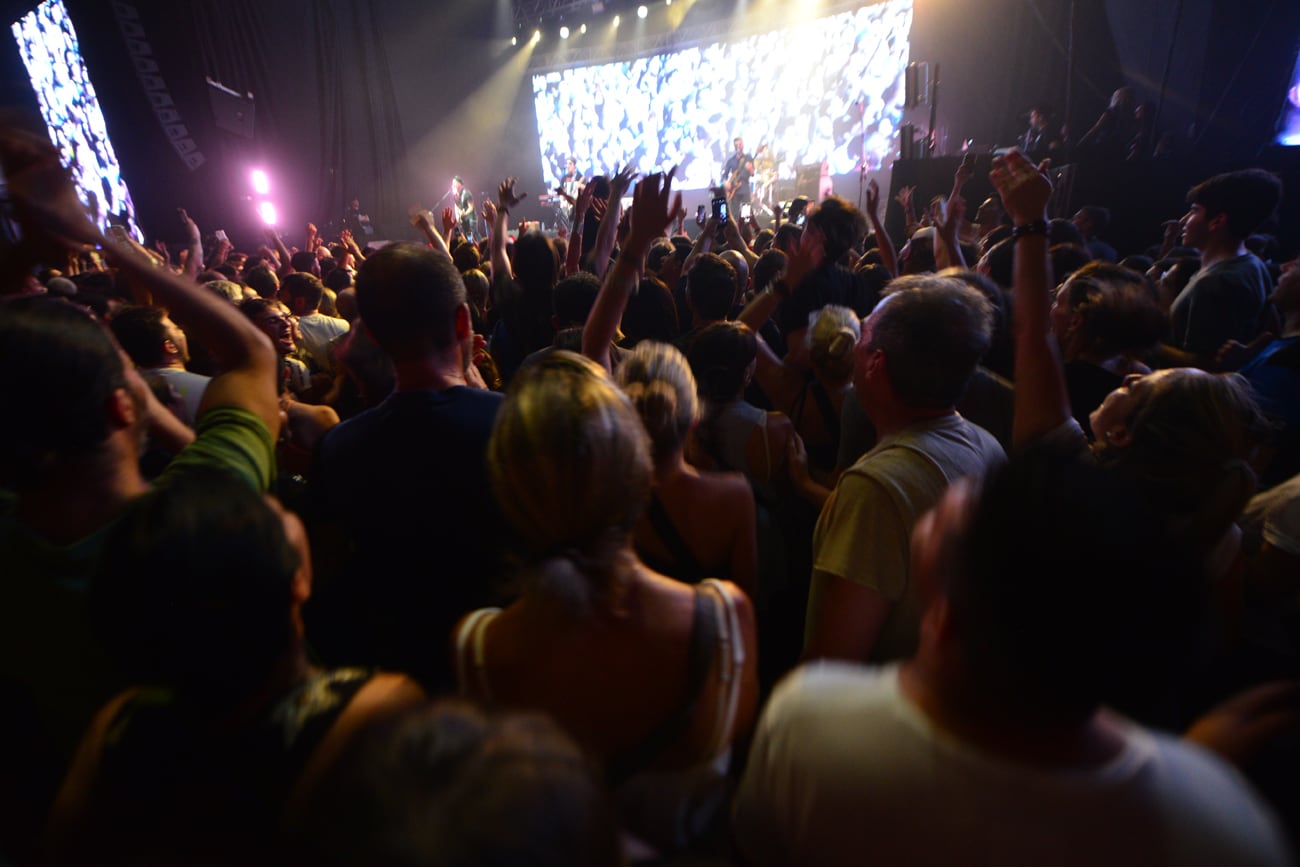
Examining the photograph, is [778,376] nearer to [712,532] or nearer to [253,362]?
[712,532]

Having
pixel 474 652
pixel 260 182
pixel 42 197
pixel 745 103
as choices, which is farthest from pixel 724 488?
pixel 745 103

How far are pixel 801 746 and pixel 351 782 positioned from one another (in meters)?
0.50

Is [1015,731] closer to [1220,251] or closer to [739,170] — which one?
[1220,251]

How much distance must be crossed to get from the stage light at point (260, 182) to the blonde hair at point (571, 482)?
1425cm

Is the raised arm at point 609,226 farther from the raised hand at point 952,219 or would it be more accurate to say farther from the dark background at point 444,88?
the dark background at point 444,88

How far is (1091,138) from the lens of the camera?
8.08m

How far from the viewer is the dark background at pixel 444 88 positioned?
756cm

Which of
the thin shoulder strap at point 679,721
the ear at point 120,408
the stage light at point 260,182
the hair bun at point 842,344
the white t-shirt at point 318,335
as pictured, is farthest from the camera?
the stage light at point 260,182

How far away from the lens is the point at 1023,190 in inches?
70.9

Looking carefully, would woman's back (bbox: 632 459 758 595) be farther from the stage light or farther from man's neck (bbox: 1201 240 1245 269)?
the stage light

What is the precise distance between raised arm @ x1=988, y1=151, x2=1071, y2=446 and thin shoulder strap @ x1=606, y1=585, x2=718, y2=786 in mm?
1070

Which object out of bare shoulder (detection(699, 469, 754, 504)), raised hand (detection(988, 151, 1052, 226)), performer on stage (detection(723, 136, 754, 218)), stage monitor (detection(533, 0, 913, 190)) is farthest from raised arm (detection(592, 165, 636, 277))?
stage monitor (detection(533, 0, 913, 190))

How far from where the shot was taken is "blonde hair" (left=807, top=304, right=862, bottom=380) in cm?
229

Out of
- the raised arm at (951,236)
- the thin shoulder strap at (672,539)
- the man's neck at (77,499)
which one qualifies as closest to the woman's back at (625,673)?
the thin shoulder strap at (672,539)
